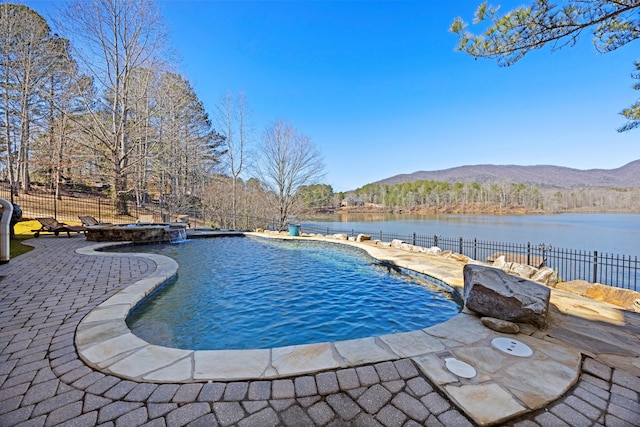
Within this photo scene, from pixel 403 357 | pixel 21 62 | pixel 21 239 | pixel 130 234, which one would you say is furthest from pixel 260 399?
pixel 21 62

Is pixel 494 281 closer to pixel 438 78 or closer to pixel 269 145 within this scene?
pixel 438 78

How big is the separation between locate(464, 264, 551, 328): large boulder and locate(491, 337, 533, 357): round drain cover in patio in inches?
18.4

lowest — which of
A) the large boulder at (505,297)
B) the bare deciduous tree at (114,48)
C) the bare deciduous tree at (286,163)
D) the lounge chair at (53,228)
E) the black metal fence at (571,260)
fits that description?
the black metal fence at (571,260)

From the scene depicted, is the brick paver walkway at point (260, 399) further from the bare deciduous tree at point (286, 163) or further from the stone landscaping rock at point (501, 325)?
the bare deciduous tree at point (286, 163)

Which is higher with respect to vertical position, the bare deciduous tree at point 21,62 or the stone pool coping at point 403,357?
the bare deciduous tree at point 21,62

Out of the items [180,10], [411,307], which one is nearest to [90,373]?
[411,307]

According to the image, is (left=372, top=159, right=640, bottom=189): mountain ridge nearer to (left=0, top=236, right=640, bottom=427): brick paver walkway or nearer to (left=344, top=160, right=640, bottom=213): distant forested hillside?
(left=344, top=160, right=640, bottom=213): distant forested hillside

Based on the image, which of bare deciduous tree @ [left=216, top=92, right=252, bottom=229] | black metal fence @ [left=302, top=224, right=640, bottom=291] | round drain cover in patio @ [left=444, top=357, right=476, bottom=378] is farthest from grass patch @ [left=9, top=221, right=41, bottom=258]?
black metal fence @ [left=302, top=224, right=640, bottom=291]

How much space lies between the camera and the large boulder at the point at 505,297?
282 cm

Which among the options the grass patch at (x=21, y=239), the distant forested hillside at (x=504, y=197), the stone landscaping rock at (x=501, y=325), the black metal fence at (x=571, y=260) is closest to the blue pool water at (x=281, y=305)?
the stone landscaping rock at (x=501, y=325)

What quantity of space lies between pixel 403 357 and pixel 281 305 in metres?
2.37

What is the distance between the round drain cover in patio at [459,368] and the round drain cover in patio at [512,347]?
534mm

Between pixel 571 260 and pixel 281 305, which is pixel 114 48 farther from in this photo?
pixel 571 260

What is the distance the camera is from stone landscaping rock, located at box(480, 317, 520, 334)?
267 centimetres
